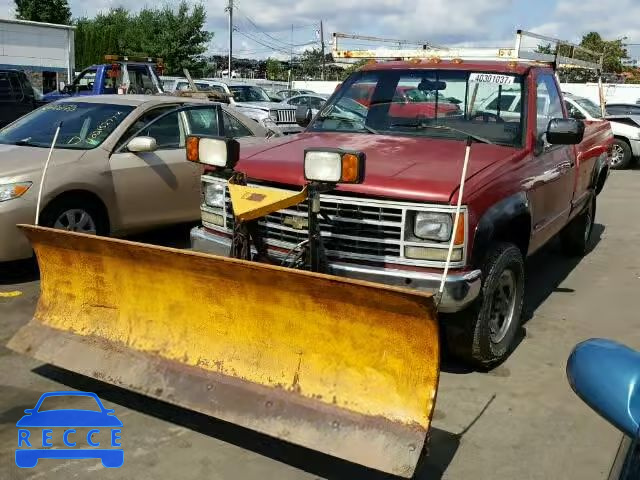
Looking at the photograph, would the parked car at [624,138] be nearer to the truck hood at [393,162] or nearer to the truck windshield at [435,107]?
the truck windshield at [435,107]

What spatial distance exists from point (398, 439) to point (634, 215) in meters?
8.96

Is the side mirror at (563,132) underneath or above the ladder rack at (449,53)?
underneath

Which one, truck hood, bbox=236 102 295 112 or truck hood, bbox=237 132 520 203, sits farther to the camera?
truck hood, bbox=236 102 295 112

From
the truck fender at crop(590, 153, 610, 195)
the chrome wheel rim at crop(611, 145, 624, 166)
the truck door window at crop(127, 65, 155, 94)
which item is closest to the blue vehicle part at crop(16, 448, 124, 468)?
the truck fender at crop(590, 153, 610, 195)

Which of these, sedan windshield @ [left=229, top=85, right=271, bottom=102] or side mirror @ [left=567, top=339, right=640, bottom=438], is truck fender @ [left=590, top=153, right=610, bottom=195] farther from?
sedan windshield @ [left=229, top=85, right=271, bottom=102]

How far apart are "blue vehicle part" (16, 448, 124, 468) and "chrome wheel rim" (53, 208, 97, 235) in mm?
3029

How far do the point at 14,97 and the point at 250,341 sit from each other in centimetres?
1192

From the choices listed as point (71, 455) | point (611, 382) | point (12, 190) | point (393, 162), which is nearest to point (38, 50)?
point (12, 190)

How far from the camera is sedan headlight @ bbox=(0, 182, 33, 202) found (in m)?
5.84

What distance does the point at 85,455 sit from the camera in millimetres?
3484

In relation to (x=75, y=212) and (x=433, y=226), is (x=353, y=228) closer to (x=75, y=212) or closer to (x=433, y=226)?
(x=433, y=226)

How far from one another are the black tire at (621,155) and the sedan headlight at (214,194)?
14.1m

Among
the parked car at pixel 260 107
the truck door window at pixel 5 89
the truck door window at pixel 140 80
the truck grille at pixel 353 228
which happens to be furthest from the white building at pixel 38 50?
the truck grille at pixel 353 228

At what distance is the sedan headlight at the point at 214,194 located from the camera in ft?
15.5
